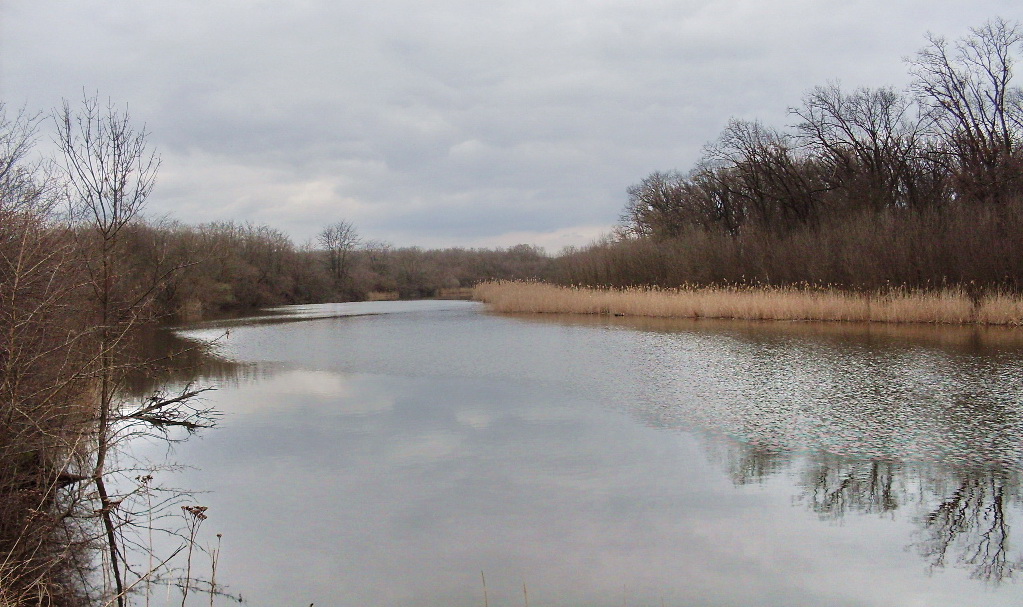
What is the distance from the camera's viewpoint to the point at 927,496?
4.82 meters

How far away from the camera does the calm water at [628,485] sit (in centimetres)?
382

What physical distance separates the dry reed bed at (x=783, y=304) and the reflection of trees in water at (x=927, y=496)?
1232 centimetres

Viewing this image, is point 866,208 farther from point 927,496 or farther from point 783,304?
point 927,496

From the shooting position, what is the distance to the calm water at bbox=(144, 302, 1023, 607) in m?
3.82

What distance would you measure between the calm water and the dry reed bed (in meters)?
6.12

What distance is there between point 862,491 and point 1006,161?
2113cm

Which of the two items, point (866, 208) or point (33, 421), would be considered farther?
point (866, 208)

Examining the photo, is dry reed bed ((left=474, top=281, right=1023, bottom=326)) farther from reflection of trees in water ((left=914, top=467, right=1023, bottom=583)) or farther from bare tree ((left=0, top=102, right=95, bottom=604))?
bare tree ((left=0, top=102, right=95, bottom=604))

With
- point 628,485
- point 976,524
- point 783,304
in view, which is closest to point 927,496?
point 976,524

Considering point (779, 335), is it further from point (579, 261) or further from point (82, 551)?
point (579, 261)

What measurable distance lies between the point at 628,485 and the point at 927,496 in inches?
78.7

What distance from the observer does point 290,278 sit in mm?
49344

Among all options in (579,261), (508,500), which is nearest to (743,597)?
(508,500)

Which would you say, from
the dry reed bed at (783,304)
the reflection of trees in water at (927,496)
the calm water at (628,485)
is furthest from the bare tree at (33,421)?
the dry reed bed at (783,304)
